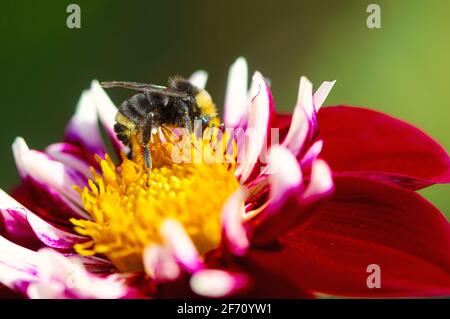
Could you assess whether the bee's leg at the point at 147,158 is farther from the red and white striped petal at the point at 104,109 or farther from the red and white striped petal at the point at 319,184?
→ the red and white striped petal at the point at 319,184

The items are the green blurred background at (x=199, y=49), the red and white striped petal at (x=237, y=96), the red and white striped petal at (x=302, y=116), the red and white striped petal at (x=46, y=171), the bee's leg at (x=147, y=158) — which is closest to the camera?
the red and white striped petal at (x=302, y=116)

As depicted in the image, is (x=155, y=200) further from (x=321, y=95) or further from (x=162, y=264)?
(x=321, y=95)

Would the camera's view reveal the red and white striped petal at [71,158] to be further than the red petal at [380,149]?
Yes

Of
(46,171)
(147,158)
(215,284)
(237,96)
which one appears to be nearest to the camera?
(215,284)

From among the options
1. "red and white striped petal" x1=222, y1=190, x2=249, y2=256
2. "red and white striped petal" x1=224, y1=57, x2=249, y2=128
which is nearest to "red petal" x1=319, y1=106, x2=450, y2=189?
"red and white striped petal" x1=224, y1=57, x2=249, y2=128

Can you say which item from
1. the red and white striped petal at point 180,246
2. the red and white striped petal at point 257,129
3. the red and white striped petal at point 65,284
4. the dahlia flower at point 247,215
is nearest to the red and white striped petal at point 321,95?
the dahlia flower at point 247,215

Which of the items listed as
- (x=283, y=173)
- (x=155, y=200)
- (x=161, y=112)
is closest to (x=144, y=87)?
(x=161, y=112)

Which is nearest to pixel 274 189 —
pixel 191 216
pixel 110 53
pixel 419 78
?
pixel 191 216
